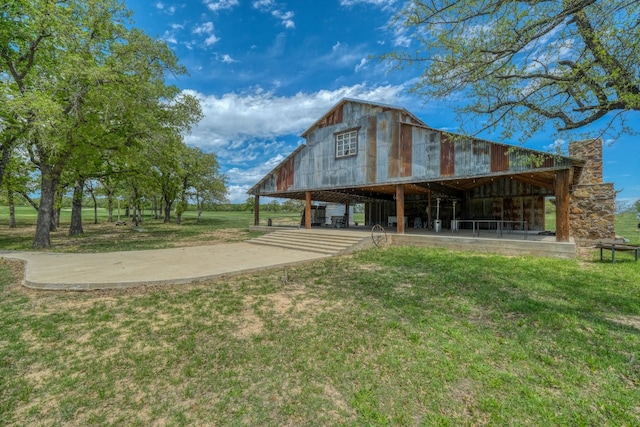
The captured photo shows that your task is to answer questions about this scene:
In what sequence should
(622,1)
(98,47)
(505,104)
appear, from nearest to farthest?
1. (622,1)
2. (505,104)
3. (98,47)

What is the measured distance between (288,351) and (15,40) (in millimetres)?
16315

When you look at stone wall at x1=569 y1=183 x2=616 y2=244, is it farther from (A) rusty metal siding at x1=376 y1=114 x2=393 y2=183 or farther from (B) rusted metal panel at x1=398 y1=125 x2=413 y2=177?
(A) rusty metal siding at x1=376 y1=114 x2=393 y2=183

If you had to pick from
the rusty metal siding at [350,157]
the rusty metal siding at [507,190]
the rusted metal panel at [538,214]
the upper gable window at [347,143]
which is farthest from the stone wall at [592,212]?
the upper gable window at [347,143]

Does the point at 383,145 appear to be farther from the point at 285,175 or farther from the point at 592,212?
the point at 592,212

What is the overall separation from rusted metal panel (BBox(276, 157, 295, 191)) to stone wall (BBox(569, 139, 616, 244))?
15765 millimetres

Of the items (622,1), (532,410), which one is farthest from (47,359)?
(622,1)

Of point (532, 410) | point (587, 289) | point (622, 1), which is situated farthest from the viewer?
point (587, 289)

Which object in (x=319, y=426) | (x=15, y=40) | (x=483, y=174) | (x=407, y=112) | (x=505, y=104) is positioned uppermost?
(x=15, y=40)

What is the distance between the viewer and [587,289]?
19.9ft

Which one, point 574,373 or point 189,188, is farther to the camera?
point 189,188

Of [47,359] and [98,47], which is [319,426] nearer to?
[47,359]

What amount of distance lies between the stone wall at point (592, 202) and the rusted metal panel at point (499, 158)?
8286mm

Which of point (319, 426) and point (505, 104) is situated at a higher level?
point (505, 104)

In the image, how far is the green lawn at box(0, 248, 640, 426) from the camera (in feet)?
8.48
